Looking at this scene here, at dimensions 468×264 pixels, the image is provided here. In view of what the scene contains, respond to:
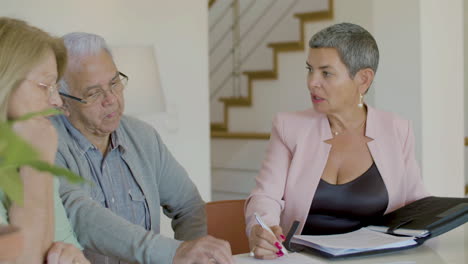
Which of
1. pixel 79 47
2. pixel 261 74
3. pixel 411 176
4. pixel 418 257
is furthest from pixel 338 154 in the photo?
pixel 261 74

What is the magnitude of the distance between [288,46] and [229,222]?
385cm

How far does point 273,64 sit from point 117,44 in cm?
300

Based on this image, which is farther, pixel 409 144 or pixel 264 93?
pixel 264 93

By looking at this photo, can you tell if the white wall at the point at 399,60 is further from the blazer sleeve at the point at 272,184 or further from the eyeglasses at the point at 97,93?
the eyeglasses at the point at 97,93

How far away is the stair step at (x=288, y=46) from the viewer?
5820mm

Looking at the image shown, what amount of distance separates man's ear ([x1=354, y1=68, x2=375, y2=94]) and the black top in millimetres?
323

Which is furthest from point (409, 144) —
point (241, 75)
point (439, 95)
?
point (241, 75)

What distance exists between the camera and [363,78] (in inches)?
92.7

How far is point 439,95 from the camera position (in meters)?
3.68

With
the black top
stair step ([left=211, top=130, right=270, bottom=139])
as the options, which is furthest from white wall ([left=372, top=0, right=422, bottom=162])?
stair step ([left=211, top=130, right=270, bottom=139])

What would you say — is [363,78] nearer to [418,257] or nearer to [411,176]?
[411,176]

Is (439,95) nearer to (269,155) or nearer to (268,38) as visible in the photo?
(269,155)

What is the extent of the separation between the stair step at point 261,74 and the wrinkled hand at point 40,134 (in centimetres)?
472

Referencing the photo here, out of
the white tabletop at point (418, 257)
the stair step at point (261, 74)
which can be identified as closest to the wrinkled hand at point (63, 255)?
the white tabletop at point (418, 257)
